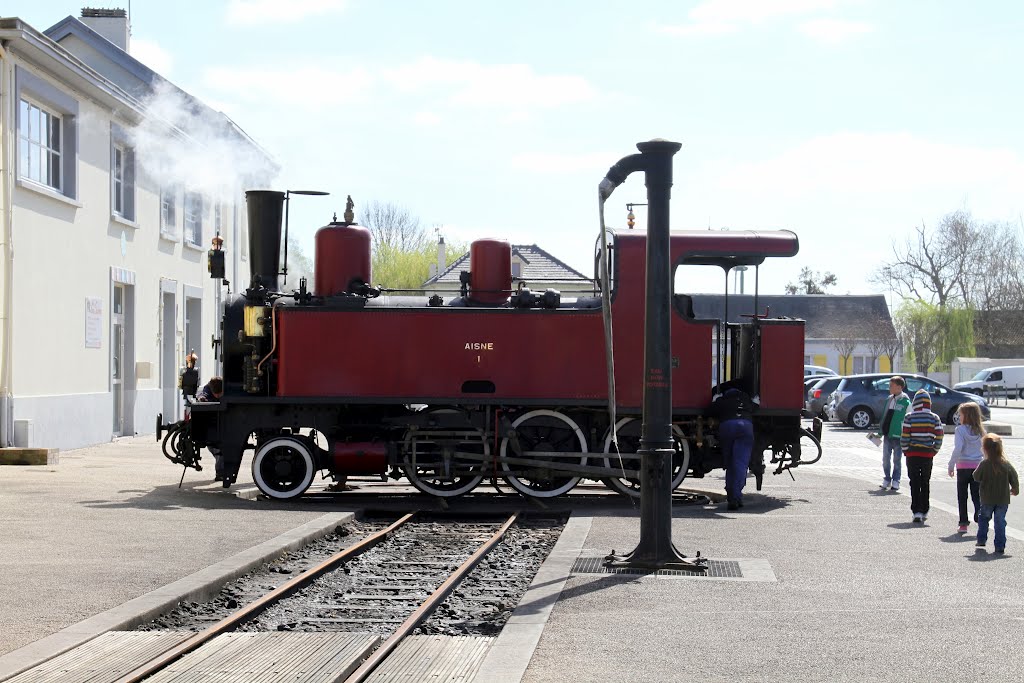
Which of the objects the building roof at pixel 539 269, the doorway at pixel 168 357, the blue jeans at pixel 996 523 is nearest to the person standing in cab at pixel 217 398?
the blue jeans at pixel 996 523

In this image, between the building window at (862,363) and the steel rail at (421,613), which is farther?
the building window at (862,363)

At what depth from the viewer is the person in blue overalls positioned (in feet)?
46.2

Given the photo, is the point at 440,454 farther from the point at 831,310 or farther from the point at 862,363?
the point at 831,310

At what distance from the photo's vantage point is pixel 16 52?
1894cm

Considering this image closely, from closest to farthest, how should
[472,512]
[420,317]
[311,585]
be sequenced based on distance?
[311,585] < [472,512] < [420,317]

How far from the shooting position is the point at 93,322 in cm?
2186

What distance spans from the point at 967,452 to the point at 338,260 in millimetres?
7336

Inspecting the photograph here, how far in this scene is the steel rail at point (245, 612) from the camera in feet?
20.3

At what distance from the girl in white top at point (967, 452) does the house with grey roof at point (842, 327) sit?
209ft

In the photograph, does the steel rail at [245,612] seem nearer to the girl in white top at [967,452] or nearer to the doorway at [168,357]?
the girl in white top at [967,452]

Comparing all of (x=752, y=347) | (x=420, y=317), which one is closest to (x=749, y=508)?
(x=752, y=347)

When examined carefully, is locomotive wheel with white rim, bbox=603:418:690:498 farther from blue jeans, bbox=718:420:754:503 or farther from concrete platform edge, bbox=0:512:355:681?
concrete platform edge, bbox=0:512:355:681

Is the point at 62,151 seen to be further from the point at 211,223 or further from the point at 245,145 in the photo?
the point at 211,223

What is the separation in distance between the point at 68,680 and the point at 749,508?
9.71 meters
